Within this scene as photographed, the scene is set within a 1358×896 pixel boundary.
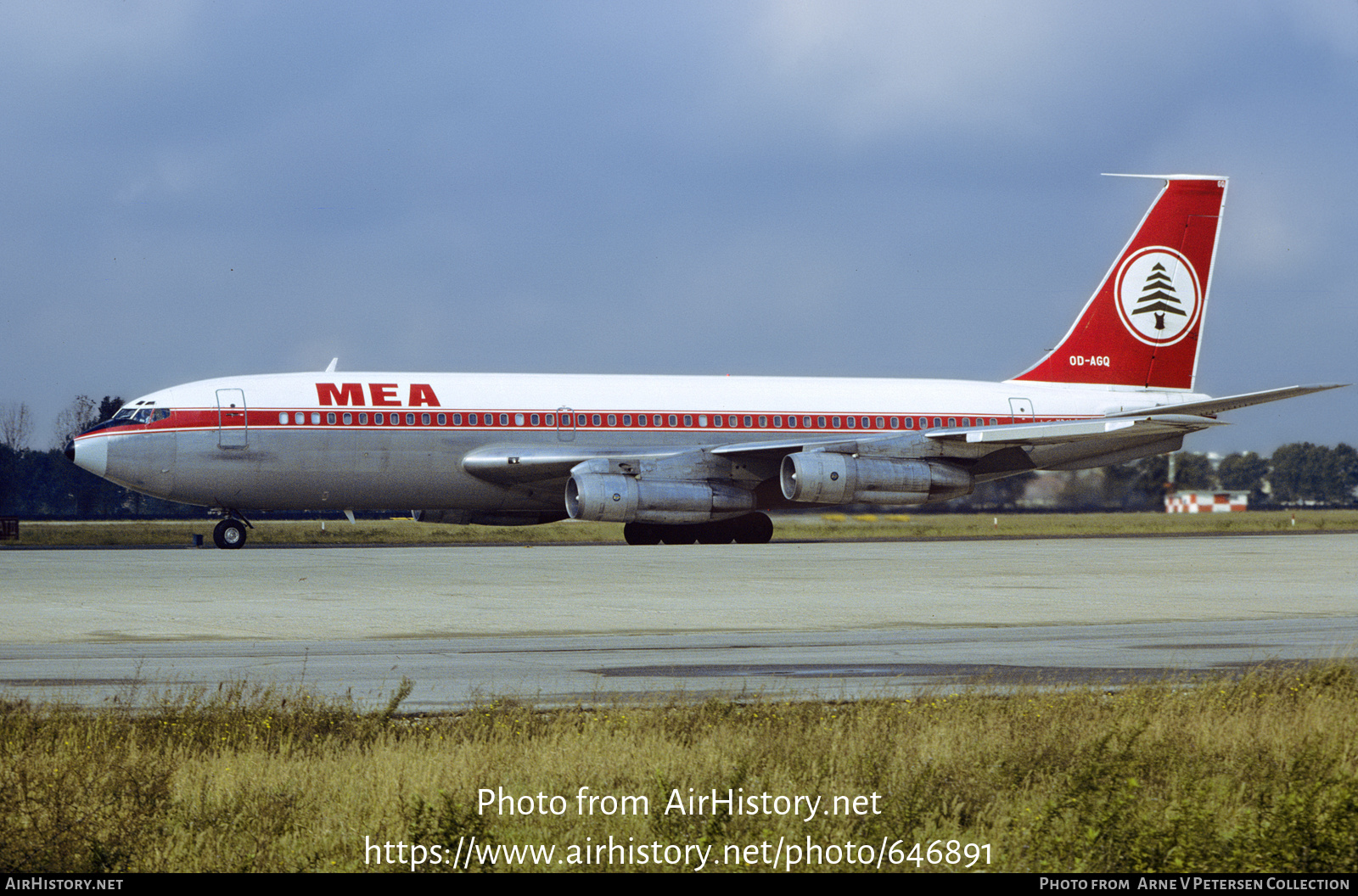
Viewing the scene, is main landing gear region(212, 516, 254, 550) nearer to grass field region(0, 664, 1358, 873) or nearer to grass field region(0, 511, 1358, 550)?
grass field region(0, 511, 1358, 550)

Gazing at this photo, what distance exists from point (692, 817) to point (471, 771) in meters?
1.48

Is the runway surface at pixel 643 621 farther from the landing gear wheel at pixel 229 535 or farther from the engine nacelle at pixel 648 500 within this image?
the landing gear wheel at pixel 229 535

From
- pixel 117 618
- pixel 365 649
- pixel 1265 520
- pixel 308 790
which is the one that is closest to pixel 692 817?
pixel 308 790

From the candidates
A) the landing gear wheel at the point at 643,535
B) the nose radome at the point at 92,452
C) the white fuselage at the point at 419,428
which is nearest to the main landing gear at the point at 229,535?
the white fuselage at the point at 419,428

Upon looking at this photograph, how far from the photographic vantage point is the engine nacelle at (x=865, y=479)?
34875 mm

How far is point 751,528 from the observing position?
39.3 m

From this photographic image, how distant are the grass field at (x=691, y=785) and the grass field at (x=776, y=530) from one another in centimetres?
2952

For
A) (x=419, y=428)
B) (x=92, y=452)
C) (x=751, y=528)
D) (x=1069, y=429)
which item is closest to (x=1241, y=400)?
(x=1069, y=429)

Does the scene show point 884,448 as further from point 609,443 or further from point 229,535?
point 229,535

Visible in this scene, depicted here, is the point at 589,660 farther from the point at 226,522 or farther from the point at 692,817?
the point at 226,522

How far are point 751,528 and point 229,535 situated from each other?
1381 cm

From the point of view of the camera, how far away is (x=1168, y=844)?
6.75 meters

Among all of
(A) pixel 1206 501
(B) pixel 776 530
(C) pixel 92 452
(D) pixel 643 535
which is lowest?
(B) pixel 776 530

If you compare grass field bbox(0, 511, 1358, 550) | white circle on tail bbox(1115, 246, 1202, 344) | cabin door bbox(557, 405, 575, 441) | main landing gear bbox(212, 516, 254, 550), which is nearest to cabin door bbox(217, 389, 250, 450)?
main landing gear bbox(212, 516, 254, 550)
